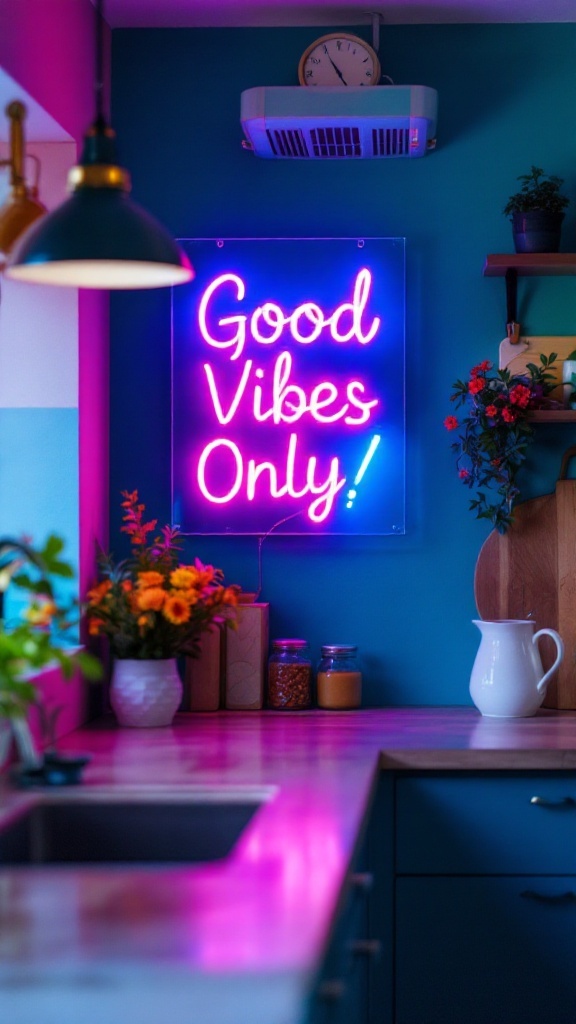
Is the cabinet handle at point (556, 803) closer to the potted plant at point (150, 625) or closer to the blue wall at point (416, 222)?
the blue wall at point (416, 222)

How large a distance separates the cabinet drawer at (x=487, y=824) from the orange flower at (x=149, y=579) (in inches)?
30.7

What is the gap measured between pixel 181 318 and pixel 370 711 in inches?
48.7

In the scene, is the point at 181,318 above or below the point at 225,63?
below

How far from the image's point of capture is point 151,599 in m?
3.01

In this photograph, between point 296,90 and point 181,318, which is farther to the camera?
point 181,318

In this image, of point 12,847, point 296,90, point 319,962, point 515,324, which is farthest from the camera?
point 515,324

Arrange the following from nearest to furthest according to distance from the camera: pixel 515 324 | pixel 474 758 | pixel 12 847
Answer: pixel 12 847, pixel 474 758, pixel 515 324

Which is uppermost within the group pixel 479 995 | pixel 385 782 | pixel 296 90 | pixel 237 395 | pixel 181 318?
pixel 296 90

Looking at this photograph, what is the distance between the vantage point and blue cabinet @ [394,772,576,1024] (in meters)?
2.80

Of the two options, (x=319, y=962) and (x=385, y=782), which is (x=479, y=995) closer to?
(x=385, y=782)

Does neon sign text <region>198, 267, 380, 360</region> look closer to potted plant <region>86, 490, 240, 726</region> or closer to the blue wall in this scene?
the blue wall

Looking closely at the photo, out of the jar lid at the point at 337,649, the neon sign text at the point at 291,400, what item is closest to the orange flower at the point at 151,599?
the jar lid at the point at 337,649

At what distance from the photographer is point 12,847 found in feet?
7.12

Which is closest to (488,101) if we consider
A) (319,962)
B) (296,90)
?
(296,90)
